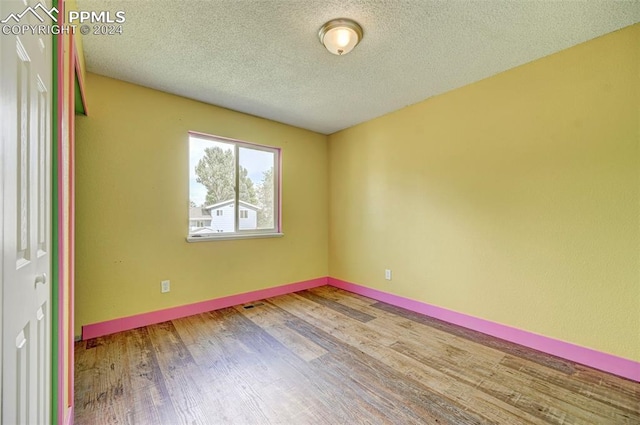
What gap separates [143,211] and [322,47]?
2.30m

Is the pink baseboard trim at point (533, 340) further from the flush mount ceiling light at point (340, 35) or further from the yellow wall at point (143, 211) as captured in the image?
the flush mount ceiling light at point (340, 35)

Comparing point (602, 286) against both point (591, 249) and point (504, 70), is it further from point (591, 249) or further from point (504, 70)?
point (504, 70)

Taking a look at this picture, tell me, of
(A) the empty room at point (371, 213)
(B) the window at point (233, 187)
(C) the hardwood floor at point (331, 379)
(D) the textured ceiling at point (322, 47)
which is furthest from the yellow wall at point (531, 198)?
(B) the window at point (233, 187)

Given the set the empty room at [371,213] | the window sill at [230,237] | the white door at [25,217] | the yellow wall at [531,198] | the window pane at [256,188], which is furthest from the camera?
the window pane at [256,188]

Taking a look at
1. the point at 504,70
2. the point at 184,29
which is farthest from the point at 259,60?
the point at 504,70

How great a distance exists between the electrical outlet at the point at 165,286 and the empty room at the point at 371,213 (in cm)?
2

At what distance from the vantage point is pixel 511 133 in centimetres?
240

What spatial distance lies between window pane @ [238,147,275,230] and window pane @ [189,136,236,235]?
140 millimetres

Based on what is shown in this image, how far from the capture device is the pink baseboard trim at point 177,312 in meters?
2.44

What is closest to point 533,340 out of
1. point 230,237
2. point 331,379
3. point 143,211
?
point 331,379

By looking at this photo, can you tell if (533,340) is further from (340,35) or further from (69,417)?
(69,417)

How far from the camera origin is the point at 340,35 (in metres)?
A: 1.86

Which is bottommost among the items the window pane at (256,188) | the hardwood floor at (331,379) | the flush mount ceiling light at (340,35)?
the hardwood floor at (331,379)

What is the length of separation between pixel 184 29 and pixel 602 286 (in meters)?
A: 3.56
